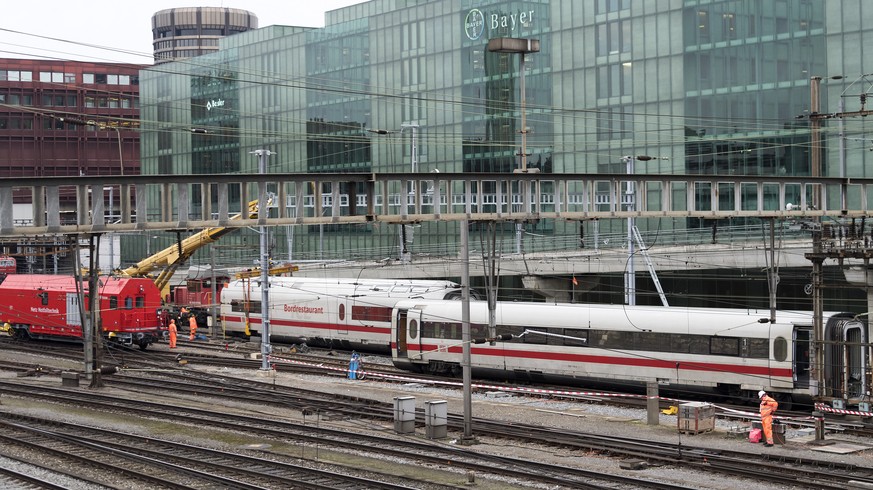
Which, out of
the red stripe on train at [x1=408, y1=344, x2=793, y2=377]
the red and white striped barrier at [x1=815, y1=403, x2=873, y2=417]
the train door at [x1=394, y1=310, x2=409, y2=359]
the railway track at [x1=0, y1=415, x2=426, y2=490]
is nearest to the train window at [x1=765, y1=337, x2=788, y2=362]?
the red stripe on train at [x1=408, y1=344, x2=793, y2=377]

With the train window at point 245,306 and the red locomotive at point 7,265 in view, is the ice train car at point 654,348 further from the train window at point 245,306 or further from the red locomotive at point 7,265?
the red locomotive at point 7,265

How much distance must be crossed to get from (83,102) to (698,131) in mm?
91487

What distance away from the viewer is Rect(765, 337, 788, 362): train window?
3070cm

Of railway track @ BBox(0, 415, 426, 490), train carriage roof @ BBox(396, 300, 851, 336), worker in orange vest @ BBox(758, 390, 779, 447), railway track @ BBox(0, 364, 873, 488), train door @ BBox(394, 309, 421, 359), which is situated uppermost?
train carriage roof @ BBox(396, 300, 851, 336)

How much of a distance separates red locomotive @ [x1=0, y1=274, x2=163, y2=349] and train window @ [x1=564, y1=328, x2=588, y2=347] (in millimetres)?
22808

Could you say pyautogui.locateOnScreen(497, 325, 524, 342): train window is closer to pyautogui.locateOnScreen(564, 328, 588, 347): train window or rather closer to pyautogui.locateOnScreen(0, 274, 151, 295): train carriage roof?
pyautogui.locateOnScreen(564, 328, 588, 347): train window

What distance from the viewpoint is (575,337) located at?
35.1 m

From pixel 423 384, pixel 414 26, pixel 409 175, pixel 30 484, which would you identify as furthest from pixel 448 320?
pixel 414 26

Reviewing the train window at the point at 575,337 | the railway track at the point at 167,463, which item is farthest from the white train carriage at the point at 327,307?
the railway track at the point at 167,463

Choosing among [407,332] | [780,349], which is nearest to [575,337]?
[780,349]

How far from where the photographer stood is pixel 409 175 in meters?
24.1

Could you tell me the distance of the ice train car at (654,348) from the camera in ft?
100

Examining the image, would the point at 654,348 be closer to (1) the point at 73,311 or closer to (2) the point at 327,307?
(2) the point at 327,307

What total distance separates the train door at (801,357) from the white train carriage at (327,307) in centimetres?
1610
